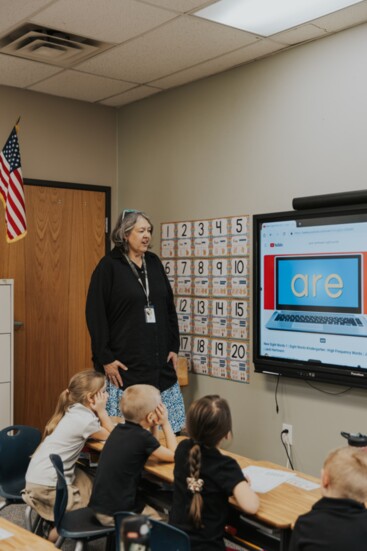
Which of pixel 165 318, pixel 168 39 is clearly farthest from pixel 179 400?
pixel 168 39

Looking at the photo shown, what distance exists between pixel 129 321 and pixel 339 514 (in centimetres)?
251

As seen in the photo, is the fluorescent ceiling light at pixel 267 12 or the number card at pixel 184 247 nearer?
the fluorescent ceiling light at pixel 267 12

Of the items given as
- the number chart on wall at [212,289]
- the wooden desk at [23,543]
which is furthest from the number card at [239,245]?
the wooden desk at [23,543]

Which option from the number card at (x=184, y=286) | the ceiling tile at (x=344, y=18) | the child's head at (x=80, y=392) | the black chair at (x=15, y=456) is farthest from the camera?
the number card at (x=184, y=286)

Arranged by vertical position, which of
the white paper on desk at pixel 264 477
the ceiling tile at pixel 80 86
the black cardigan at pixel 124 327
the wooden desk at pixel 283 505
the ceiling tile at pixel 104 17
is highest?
the ceiling tile at pixel 80 86

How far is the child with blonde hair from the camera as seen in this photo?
3.18m

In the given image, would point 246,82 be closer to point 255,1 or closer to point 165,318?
point 255,1

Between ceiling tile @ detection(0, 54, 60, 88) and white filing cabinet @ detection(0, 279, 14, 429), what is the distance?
1532mm

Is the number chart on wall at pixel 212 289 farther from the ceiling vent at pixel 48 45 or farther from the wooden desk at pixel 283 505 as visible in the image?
the wooden desk at pixel 283 505

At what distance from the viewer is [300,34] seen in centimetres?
407

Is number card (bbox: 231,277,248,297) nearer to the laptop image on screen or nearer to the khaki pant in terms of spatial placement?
the laptop image on screen

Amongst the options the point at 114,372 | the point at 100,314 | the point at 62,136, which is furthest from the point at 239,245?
the point at 62,136

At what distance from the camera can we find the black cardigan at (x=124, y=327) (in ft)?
14.1

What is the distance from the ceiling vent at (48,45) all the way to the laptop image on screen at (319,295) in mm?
1859
